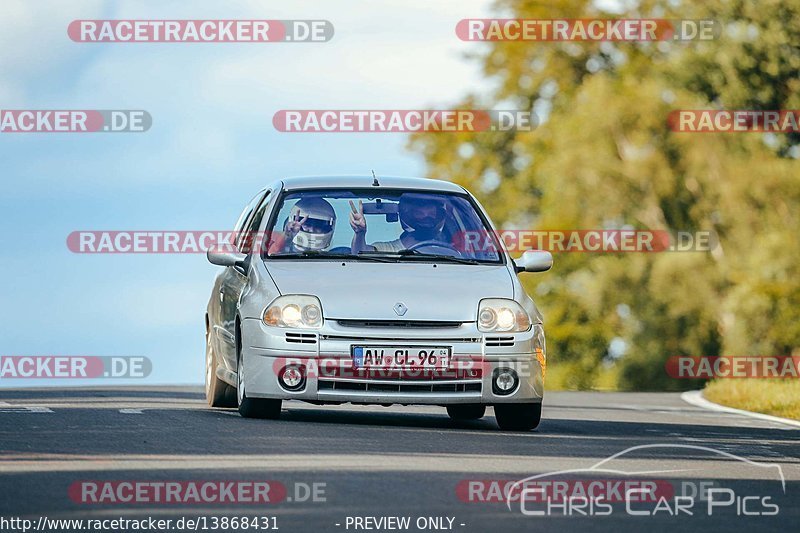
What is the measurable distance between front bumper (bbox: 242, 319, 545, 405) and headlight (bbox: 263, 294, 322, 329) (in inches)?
2.2

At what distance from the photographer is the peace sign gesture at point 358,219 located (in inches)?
538

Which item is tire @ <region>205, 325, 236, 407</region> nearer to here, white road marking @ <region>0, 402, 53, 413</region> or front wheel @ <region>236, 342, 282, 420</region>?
white road marking @ <region>0, 402, 53, 413</region>

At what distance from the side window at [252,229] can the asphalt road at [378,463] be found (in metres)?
1.38

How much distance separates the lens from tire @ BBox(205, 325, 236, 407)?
14.8 meters

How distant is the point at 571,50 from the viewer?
56531 mm

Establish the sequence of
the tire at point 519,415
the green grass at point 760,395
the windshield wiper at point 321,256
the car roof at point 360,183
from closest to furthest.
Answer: the tire at point 519,415, the windshield wiper at point 321,256, the car roof at point 360,183, the green grass at point 760,395

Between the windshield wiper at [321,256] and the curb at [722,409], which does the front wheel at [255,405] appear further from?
the curb at [722,409]

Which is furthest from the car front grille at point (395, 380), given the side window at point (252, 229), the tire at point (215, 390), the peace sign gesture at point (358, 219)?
the tire at point (215, 390)

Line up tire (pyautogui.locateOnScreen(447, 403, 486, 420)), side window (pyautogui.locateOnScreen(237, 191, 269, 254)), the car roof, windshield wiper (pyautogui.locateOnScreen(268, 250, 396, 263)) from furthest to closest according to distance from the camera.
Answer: tire (pyautogui.locateOnScreen(447, 403, 486, 420)) → side window (pyautogui.locateOnScreen(237, 191, 269, 254)) → the car roof → windshield wiper (pyautogui.locateOnScreen(268, 250, 396, 263))

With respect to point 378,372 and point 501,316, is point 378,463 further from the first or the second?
point 501,316

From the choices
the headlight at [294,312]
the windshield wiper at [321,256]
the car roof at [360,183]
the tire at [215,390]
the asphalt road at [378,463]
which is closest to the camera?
the asphalt road at [378,463]

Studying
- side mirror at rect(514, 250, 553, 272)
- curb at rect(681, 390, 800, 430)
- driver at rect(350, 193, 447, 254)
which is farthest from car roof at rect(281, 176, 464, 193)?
curb at rect(681, 390, 800, 430)

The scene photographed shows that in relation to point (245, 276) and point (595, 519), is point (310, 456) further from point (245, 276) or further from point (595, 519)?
point (245, 276)

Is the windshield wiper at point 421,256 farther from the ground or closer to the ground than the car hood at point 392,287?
farther from the ground
